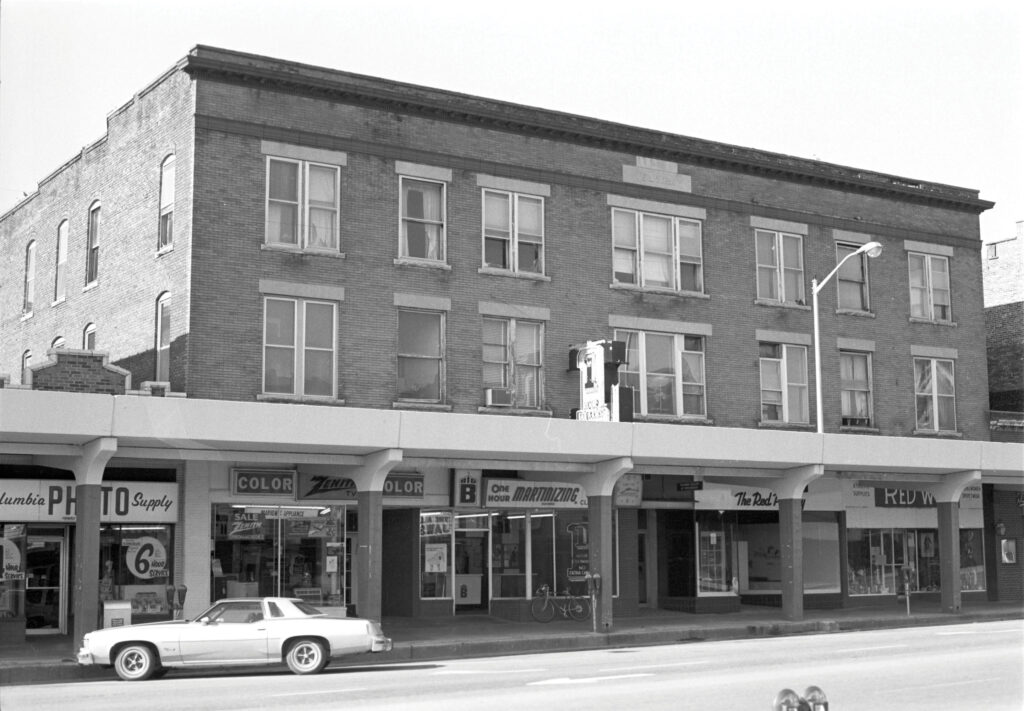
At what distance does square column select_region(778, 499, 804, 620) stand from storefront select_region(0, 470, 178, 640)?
14397 mm

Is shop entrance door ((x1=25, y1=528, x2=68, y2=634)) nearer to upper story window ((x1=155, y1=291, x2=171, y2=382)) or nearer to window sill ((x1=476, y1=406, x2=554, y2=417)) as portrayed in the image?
upper story window ((x1=155, y1=291, x2=171, y2=382))

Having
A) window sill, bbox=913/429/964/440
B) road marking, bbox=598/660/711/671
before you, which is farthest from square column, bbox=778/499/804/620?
road marking, bbox=598/660/711/671

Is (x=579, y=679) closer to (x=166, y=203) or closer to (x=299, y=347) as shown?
(x=299, y=347)

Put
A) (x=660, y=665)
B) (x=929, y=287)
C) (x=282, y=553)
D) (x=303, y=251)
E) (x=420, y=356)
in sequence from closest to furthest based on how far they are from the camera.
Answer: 1. (x=660, y=665)
2. (x=303, y=251)
3. (x=282, y=553)
4. (x=420, y=356)
5. (x=929, y=287)

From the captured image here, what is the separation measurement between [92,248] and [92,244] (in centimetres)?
11

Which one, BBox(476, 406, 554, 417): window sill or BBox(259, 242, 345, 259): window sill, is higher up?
BBox(259, 242, 345, 259): window sill

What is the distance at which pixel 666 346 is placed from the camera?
32906 mm

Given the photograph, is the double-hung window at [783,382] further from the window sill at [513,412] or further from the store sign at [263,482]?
the store sign at [263,482]

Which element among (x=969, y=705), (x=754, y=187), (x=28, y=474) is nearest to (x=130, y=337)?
(x=28, y=474)

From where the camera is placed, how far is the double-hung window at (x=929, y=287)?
123 ft

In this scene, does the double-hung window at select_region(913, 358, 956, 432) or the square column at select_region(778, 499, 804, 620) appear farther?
the double-hung window at select_region(913, 358, 956, 432)

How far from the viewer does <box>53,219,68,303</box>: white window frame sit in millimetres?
34156

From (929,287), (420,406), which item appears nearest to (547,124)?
(420,406)

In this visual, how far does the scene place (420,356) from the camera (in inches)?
1156
